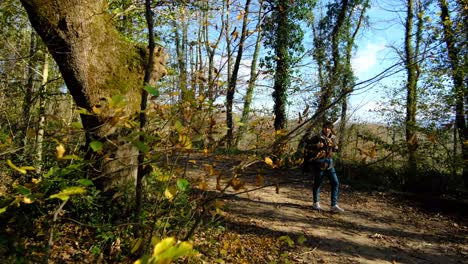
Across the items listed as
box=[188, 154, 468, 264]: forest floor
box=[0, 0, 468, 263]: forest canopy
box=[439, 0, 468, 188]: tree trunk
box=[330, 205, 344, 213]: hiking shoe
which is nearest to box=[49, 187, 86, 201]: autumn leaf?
box=[0, 0, 468, 263]: forest canopy

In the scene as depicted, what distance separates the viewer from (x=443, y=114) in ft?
29.1

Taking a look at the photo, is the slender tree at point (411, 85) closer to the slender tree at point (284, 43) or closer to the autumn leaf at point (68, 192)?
the autumn leaf at point (68, 192)

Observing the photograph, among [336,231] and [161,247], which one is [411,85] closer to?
[161,247]

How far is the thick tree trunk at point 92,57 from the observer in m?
3.33

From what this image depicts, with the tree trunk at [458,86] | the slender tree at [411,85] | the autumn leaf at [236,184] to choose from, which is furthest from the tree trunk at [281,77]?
the autumn leaf at [236,184]

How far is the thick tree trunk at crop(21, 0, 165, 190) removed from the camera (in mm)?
3328

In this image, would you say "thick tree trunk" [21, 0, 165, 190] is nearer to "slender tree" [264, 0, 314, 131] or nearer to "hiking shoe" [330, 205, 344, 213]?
"hiking shoe" [330, 205, 344, 213]

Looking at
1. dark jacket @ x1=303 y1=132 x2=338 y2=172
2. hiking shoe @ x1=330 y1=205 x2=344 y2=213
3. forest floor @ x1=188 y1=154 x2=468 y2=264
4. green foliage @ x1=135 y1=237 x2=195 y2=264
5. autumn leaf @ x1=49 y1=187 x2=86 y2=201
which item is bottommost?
forest floor @ x1=188 y1=154 x2=468 y2=264

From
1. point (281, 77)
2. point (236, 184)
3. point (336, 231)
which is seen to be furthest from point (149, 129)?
point (281, 77)

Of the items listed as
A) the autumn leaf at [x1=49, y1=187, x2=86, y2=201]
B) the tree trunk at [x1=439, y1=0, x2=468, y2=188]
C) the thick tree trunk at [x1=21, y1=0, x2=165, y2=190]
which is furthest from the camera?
the tree trunk at [x1=439, y1=0, x2=468, y2=188]

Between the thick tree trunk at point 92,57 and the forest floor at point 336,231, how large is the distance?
4.56 feet

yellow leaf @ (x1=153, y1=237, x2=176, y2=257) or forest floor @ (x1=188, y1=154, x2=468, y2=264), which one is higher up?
yellow leaf @ (x1=153, y1=237, x2=176, y2=257)

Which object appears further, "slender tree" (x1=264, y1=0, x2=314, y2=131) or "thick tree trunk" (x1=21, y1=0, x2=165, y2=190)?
"slender tree" (x1=264, y1=0, x2=314, y2=131)

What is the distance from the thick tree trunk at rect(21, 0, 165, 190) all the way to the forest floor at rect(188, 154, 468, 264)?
139cm
